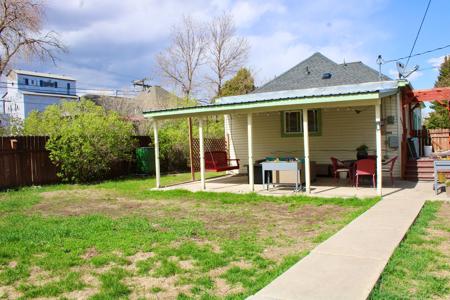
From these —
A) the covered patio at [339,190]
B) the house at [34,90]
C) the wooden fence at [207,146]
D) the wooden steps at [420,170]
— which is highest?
the house at [34,90]

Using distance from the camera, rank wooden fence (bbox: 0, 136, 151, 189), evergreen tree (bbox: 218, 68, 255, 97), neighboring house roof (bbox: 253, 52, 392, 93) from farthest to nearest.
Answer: evergreen tree (bbox: 218, 68, 255, 97), neighboring house roof (bbox: 253, 52, 392, 93), wooden fence (bbox: 0, 136, 151, 189)

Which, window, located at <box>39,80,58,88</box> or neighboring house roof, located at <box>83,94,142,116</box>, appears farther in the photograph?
window, located at <box>39,80,58,88</box>

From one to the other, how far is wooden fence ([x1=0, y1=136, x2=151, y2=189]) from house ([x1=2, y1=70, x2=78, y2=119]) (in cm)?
3006

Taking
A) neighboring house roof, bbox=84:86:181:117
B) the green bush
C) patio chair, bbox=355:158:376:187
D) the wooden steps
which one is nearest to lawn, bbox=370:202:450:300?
patio chair, bbox=355:158:376:187

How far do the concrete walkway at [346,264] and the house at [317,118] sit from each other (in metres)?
3.83

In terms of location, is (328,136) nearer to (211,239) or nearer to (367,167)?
(367,167)

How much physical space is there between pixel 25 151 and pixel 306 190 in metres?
9.22

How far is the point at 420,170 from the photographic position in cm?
1179

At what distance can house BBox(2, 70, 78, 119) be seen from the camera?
44.3 meters

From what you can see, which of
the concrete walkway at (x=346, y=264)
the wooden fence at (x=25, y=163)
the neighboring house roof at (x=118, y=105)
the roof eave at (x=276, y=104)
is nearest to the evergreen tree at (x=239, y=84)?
the neighboring house roof at (x=118, y=105)

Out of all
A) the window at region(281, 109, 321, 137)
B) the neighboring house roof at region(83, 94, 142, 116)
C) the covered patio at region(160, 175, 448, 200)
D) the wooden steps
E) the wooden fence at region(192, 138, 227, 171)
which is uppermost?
the neighboring house roof at region(83, 94, 142, 116)

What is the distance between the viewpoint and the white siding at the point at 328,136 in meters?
12.7

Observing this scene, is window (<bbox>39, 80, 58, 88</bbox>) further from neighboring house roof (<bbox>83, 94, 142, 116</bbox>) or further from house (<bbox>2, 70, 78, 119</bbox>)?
neighboring house roof (<bbox>83, 94, 142, 116</bbox>)

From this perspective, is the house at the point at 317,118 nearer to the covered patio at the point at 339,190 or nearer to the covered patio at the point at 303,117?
the covered patio at the point at 303,117
